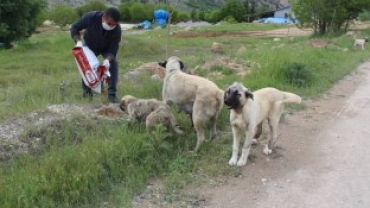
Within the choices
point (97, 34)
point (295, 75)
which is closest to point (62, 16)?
point (295, 75)

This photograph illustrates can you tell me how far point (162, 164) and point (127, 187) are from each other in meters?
0.71

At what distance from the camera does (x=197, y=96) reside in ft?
20.6

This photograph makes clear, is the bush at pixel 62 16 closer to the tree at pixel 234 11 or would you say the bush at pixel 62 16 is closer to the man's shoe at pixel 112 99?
the tree at pixel 234 11

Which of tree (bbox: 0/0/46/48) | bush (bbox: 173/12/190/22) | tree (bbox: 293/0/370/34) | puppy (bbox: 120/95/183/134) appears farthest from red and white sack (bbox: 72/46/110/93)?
bush (bbox: 173/12/190/22)

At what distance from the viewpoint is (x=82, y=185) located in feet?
16.3

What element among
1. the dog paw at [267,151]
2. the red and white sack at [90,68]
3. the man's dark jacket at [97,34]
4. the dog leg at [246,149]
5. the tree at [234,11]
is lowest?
the tree at [234,11]

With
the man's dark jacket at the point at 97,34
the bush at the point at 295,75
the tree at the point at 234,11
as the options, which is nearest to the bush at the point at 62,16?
the tree at the point at 234,11

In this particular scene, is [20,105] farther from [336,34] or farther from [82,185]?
[336,34]

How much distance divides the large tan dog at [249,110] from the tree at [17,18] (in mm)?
20020

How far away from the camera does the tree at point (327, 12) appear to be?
2384cm

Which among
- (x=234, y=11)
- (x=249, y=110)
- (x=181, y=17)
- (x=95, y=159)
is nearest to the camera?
(x=95, y=159)

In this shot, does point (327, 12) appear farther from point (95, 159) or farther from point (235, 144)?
point (95, 159)

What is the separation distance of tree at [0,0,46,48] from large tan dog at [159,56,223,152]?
1889cm

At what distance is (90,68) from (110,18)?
2.96ft
